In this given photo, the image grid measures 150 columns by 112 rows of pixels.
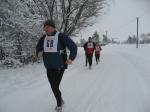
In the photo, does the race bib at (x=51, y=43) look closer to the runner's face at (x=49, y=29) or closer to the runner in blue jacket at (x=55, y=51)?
A: the runner in blue jacket at (x=55, y=51)

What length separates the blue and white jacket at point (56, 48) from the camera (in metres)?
5.50

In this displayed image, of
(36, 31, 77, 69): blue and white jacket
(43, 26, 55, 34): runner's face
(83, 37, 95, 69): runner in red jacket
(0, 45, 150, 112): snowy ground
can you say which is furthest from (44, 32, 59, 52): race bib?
(83, 37, 95, 69): runner in red jacket

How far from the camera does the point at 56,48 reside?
5500 mm

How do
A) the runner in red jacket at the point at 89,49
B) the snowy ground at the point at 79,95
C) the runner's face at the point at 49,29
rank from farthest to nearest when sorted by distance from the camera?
the runner in red jacket at the point at 89,49, the snowy ground at the point at 79,95, the runner's face at the point at 49,29

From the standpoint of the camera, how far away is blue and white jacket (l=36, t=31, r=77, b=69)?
550 cm

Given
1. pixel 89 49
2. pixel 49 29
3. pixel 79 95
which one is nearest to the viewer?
pixel 49 29

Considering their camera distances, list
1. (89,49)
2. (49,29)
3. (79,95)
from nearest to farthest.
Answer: (49,29)
(79,95)
(89,49)

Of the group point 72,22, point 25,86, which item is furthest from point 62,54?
point 72,22

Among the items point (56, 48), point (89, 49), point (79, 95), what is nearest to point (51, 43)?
point (56, 48)

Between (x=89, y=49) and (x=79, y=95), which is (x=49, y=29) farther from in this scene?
(x=89, y=49)

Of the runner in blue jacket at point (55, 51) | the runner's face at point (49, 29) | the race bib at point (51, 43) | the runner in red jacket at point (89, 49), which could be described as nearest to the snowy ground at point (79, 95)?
the runner in blue jacket at point (55, 51)

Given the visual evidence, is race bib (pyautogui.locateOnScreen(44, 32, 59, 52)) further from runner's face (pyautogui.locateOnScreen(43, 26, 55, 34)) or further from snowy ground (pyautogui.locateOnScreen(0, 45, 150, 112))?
snowy ground (pyautogui.locateOnScreen(0, 45, 150, 112))

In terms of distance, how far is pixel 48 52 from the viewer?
18.2ft

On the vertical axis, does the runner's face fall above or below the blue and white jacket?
above
